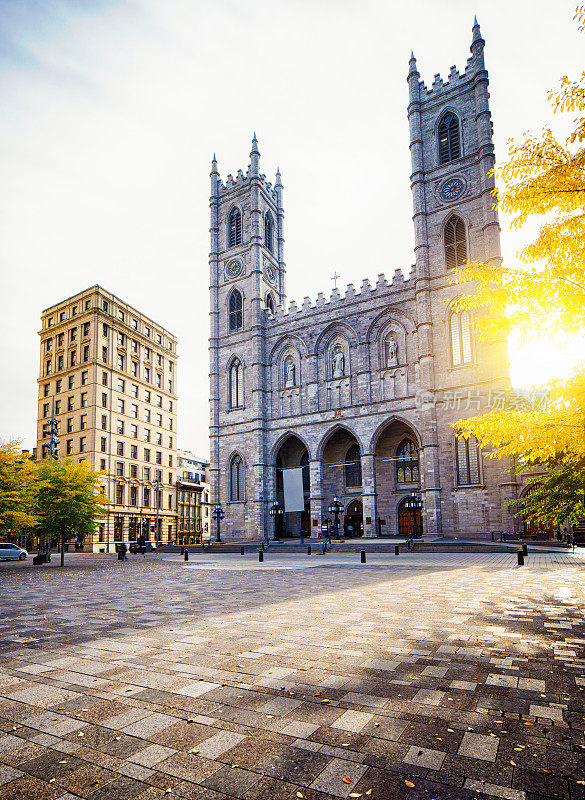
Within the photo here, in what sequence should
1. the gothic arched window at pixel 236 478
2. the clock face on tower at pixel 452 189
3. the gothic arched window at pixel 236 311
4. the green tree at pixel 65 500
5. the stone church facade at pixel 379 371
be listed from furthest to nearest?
the gothic arched window at pixel 236 311
the gothic arched window at pixel 236 478
the clock face on tower at pixel 452 189
the stone church facade at pixel 379 371
the green tree at pixel 65 500

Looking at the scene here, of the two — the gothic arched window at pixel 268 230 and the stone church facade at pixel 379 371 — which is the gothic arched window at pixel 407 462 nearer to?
the stone church facade at pixel 379 371

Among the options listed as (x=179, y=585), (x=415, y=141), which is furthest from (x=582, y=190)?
(x=415, y=141)

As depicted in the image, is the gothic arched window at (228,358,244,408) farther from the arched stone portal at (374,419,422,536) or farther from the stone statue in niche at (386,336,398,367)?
the stone statue in niche at (386,336,398,367)

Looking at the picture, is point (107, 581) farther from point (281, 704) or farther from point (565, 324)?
point (565, 324)

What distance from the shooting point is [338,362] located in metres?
44.3

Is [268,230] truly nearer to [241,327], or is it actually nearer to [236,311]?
[236,311]

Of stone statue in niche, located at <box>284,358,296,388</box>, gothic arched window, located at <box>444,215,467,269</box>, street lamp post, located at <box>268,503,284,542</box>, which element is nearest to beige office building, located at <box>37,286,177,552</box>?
street lamp post, located at <box>268,503,284,542</box>

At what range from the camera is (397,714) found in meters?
4.36

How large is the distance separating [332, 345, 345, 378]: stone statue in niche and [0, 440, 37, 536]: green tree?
2651 cm

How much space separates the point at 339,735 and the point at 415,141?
152 feet

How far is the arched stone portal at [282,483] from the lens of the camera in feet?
154

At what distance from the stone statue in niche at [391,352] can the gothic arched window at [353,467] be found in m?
8.58

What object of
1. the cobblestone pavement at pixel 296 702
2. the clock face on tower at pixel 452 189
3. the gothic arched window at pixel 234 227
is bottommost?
the cobblestone pavement at pixel 296 702

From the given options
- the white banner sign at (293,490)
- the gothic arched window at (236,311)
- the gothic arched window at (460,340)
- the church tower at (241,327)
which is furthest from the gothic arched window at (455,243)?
the white banner sign at (293,490)
